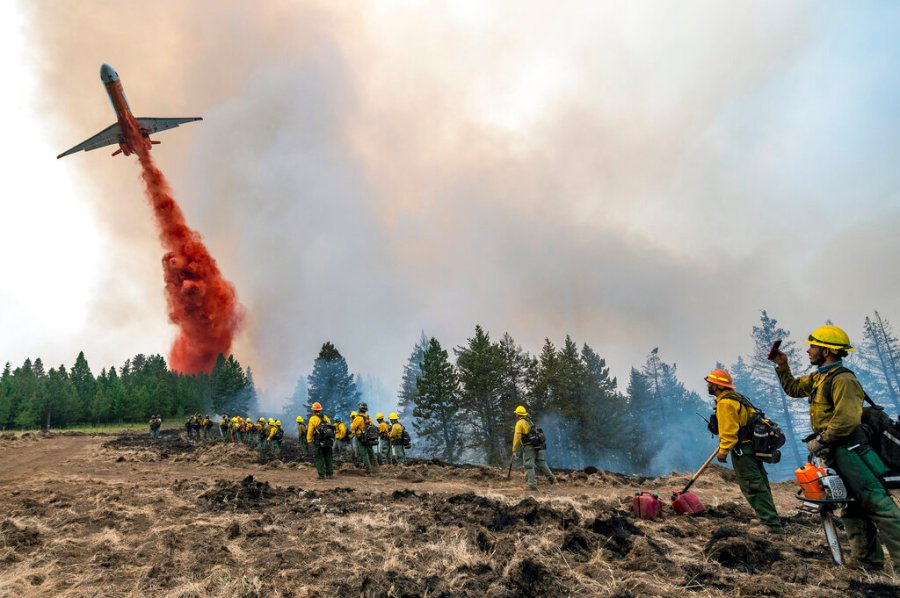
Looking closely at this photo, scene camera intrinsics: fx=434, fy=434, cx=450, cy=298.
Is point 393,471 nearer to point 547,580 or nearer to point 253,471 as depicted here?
point 253,471

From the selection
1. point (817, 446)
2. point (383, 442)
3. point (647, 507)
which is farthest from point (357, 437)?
point (817, 446)

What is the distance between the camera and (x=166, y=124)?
4506 centimetres

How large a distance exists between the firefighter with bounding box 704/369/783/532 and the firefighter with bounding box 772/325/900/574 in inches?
63.8

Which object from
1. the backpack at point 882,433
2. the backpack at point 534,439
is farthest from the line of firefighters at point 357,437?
the backpack at point 882,433

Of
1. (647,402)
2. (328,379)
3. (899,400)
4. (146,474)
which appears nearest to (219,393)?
(328,379)

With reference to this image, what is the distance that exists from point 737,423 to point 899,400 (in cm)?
6074

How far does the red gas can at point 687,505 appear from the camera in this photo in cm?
746

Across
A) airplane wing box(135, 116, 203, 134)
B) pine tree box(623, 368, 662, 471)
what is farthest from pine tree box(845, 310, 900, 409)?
airplane wing box(135, 116, 203, 134)

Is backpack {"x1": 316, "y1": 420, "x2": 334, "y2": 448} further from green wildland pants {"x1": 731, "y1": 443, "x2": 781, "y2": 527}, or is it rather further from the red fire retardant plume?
the red fire retardant plume

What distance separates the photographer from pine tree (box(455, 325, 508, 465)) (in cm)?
3594

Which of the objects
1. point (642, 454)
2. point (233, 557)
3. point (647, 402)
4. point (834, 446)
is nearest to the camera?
point (834, 446)

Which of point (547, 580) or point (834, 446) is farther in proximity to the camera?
point (834, 446)

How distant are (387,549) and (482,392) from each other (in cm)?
3121

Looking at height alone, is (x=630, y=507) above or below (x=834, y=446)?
below
